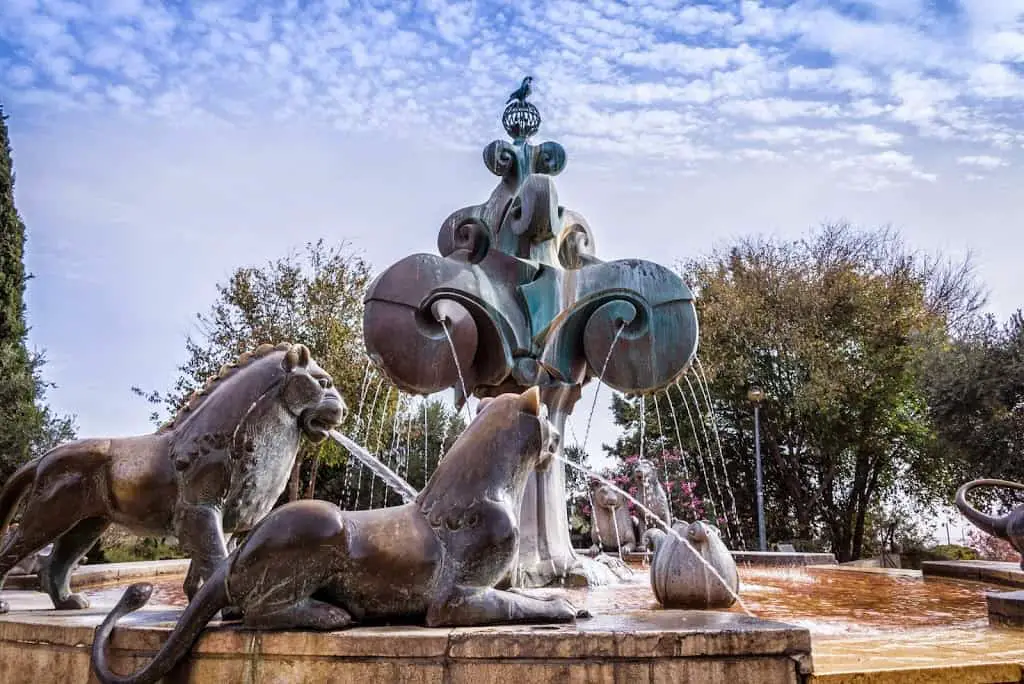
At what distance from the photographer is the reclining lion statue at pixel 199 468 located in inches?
143

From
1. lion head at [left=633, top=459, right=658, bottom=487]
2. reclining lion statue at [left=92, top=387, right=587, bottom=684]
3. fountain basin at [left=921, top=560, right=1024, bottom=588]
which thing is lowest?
fountain basin at [left=921, top=560, right=1024, bottom=588]

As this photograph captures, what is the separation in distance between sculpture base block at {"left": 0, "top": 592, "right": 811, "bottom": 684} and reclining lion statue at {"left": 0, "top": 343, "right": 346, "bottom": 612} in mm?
862

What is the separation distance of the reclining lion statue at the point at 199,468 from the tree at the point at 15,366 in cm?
1824

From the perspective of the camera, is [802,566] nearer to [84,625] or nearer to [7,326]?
[84,625]

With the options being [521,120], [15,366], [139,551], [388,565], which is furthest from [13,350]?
[388,565]

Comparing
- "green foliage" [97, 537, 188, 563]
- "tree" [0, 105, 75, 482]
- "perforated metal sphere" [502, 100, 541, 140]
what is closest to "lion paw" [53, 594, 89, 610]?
"perforated metal sphere" [502, 100, 541, 140]

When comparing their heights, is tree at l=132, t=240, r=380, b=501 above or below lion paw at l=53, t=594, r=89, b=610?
above

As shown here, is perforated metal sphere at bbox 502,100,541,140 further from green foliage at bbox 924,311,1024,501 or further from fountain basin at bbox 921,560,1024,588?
green foliage at bbox 924,311,1024,501

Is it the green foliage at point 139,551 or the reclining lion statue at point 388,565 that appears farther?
the green foliage at point 139,551

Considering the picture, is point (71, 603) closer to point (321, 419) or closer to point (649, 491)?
point (321, 419)

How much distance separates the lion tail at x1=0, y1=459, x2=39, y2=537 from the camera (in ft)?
13.1

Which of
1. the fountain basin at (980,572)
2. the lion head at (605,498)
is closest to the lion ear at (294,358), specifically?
the fountain basin at (980,572)

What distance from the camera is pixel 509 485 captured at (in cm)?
313

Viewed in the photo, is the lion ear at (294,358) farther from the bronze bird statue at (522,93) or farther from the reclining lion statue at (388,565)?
the bronze bird statue at (522,93)
